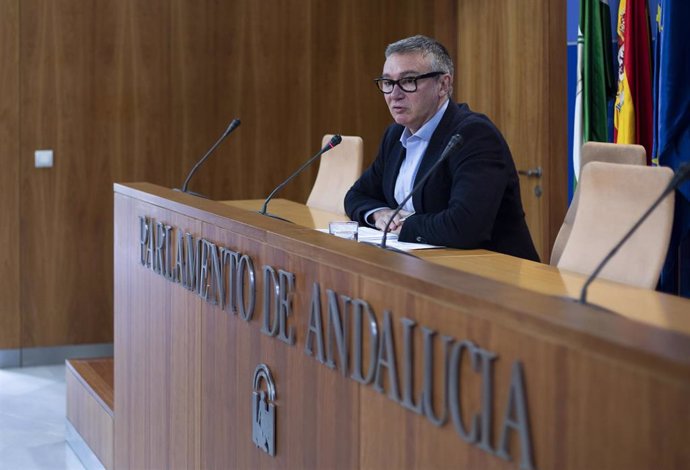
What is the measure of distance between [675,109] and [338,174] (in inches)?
62.2

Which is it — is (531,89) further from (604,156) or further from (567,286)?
(567,286)

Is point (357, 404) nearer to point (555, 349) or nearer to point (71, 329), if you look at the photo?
point (555, 349)

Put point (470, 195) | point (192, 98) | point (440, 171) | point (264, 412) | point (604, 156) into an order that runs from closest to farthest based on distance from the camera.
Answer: point (264, 412) → point (470, 195) → point (440, 171) → point (604, 156) → point (192, 98)

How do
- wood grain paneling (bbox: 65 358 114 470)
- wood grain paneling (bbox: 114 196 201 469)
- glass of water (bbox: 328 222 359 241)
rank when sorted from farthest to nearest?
1. wood grain paneling (bbox: 65 358 114 470)
2. wood grain paneling (bbox: 114 196 201 469)
3. glass of water (bbox: 328 222 359 241)

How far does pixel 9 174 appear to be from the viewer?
5.81 m

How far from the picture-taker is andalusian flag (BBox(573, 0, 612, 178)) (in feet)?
16.9

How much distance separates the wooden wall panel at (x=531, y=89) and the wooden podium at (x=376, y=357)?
8.71 ft

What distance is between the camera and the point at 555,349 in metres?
1.50

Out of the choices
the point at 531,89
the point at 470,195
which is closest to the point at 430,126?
the point at 470,195

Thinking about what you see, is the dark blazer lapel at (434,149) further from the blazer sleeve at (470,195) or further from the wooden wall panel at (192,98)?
the wooden wall panel at (192,98)

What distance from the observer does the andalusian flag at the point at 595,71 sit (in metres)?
5.16

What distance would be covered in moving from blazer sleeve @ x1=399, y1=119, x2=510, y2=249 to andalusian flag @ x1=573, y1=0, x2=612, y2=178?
74.3 inches

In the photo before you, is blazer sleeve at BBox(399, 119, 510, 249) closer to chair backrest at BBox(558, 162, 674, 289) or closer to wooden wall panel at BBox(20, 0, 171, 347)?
chair backrest at BBox(558, 162, 674, 289)

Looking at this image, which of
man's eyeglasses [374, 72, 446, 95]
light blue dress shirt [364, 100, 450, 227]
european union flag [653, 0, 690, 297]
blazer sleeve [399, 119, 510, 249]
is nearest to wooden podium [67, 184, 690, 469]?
blazer sleeve [399, 119, 510, 249]
